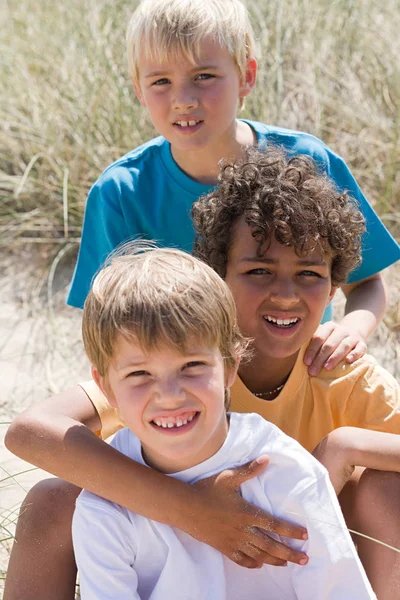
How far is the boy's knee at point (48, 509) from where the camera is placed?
1.96m

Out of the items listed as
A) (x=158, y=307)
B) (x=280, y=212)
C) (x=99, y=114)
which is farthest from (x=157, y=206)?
(x=99, y=114)

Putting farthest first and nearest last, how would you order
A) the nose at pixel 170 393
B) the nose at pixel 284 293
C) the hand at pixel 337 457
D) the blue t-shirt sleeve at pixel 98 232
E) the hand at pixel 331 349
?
the blue t-shirt sleeve at pixel 98 232 < the hand at pixel 331 349 < the nose at pixel 284 293 < the hand at pixel 337 457 < the nose at pixel 170 393

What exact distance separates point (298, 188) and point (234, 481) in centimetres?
72

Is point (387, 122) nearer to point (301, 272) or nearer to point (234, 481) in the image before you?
point (301, 272)

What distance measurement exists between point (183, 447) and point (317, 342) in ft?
1.96

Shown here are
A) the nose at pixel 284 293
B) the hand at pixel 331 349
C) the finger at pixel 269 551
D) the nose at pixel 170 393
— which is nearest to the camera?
the nose at pixel 170 393

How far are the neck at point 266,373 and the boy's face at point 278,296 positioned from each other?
62 mm

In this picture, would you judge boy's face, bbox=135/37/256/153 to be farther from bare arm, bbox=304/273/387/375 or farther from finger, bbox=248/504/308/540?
finger, bbox=248/504/308/540

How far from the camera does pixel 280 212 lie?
2080 mm

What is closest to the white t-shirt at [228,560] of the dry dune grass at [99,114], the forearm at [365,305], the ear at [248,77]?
the forearm at [365,305]

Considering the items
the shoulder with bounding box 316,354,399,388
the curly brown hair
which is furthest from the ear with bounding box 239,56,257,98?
the shoulder with bounding box 316,354,399,388

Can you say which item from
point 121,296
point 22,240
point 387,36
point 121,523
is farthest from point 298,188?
point 387,36

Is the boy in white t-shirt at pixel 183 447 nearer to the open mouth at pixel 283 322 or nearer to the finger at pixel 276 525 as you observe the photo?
the finger at pixel 276 525

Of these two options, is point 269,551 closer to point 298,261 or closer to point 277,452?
point 277,452
